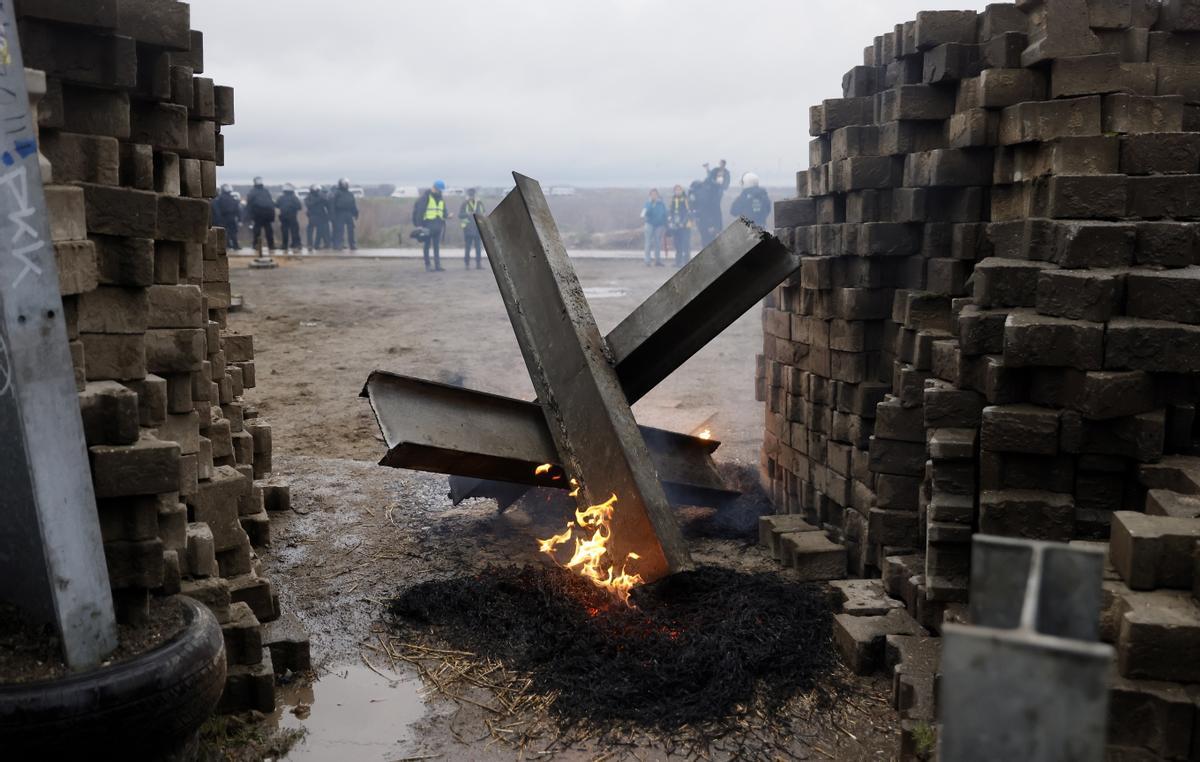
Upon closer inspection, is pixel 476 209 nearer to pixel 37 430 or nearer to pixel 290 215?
pixel 290 215

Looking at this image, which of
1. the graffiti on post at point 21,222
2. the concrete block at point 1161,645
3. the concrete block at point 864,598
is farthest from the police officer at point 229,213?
the concrete block at point 1161,645

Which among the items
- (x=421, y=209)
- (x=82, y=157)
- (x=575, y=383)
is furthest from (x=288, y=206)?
(x=82, y=157)

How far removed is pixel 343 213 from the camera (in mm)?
34750

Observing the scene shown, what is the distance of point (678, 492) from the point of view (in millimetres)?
7980

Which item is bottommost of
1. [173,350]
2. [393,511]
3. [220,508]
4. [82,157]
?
[393,511]

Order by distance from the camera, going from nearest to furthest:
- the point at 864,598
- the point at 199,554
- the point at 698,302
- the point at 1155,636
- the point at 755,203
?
1. the point at 1155,636
2. the point at 199,554
3. the point at 864,598
4. the point at 698,302
5. the point at 755,203

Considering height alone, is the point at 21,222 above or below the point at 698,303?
above

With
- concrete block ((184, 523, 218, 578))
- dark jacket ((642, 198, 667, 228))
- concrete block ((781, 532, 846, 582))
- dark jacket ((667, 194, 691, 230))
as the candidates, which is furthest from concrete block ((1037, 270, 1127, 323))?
dark jacket ((667, 194, 691, 230))

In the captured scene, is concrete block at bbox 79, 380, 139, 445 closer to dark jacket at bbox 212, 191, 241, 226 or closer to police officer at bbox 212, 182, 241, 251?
police officer at bbox 212, 182, 241, 251

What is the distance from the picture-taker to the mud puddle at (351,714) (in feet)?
15.9

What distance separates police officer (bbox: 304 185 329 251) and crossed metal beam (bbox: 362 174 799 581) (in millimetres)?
28980

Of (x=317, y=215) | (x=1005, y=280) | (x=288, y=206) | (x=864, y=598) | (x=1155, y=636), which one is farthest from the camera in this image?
(x=317, y=215)

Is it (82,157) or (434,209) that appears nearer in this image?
(82,157)

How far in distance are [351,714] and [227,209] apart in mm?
28036
